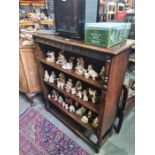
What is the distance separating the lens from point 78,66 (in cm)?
125

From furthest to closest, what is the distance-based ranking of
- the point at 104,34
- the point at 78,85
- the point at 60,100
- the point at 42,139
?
the point at 60,100 → the point at 42,139 → the point at 78,85 → the point at 104,34

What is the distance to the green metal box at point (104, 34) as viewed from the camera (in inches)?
34.0

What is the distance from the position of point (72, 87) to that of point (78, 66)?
9.6 inches

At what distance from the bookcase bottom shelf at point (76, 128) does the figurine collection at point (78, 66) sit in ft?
2.03

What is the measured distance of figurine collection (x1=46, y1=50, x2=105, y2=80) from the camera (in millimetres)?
1138

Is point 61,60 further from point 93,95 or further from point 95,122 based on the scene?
point 95,122

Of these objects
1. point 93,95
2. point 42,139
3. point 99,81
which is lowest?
point 42,139

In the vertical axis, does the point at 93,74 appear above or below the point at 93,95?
above

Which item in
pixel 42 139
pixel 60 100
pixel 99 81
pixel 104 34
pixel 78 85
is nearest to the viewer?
pixel 104 34

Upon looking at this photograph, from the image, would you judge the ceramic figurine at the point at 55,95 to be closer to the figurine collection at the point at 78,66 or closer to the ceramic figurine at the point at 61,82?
the ceramic figurine at the point at 61,82

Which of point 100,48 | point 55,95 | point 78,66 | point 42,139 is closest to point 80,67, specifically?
point 78,66
